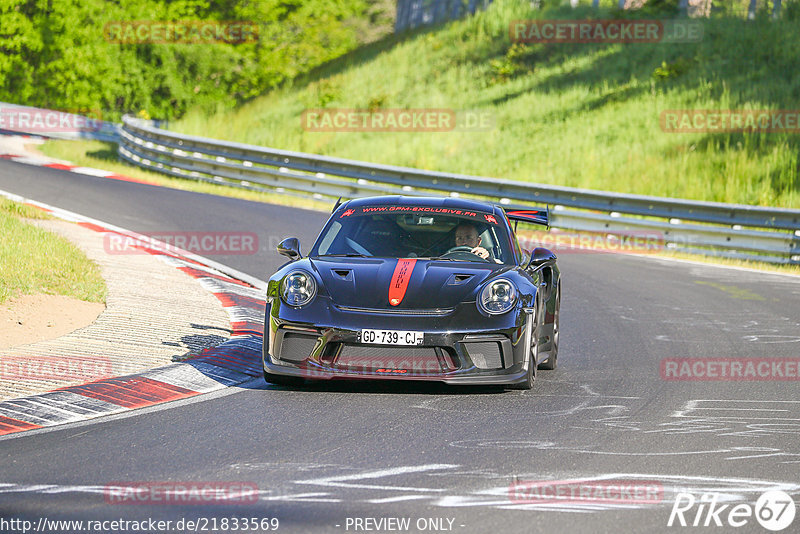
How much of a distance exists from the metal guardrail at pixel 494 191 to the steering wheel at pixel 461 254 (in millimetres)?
8639

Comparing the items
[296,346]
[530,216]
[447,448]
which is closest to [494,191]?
[530,216]

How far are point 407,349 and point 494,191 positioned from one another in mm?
14708

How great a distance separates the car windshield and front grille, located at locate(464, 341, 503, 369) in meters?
1.10

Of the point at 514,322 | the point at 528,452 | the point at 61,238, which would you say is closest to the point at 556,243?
the point at 61,238

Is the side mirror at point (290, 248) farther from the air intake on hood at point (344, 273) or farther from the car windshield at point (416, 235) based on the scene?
the air intake on hood at point (344, 273)

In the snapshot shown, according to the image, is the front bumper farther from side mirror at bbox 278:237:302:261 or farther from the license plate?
side mirror at bbox 278:237:302:261

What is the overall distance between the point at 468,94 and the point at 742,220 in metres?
17.8

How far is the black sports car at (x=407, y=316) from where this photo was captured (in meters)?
7.21

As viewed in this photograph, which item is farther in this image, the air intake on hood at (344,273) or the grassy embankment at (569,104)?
the grassy embankment at (569,104)

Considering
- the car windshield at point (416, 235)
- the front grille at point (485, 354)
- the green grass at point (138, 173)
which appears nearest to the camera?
the front grille at point (485, 354)

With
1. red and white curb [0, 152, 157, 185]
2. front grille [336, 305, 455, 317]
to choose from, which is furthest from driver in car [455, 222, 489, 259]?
red and white curb [0, 152, 157, 185]

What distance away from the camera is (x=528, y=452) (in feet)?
19.6

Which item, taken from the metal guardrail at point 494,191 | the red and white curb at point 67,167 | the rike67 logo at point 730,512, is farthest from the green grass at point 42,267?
the red and white curb at point 67,167

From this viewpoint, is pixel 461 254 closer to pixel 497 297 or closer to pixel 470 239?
pixel 470 239
